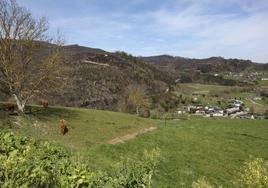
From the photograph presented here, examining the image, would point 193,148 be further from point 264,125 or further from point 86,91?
point 86,91

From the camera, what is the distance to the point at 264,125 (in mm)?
42938

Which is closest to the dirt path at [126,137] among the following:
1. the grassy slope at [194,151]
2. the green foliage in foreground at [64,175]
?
the grassy slope at [194,151]

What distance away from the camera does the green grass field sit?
19938 mm

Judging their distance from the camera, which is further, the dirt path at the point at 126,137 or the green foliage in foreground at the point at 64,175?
the dirt path at the point at 126,137

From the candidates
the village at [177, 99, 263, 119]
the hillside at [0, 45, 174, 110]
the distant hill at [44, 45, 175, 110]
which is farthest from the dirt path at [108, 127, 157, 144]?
the village at [177, 99, 263, 119]

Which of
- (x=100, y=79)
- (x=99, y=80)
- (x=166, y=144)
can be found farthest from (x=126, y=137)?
(x=100, y=79)

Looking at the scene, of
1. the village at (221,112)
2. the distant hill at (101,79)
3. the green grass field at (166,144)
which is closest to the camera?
→ the green grass field at (166,144)

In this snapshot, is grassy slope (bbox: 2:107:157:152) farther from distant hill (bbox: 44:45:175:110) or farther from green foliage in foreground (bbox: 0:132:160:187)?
distant hill (bbox: 44:45:175:110)

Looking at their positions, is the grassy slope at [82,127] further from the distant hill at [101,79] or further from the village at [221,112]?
the village at [221,112]

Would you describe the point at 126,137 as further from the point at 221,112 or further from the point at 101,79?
the point at 221,112

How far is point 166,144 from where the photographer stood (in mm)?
26531

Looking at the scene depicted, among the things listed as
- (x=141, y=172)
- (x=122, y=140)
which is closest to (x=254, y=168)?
(x=141, y=172)

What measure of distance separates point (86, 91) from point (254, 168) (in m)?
52.5

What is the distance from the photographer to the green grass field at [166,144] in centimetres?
1994
